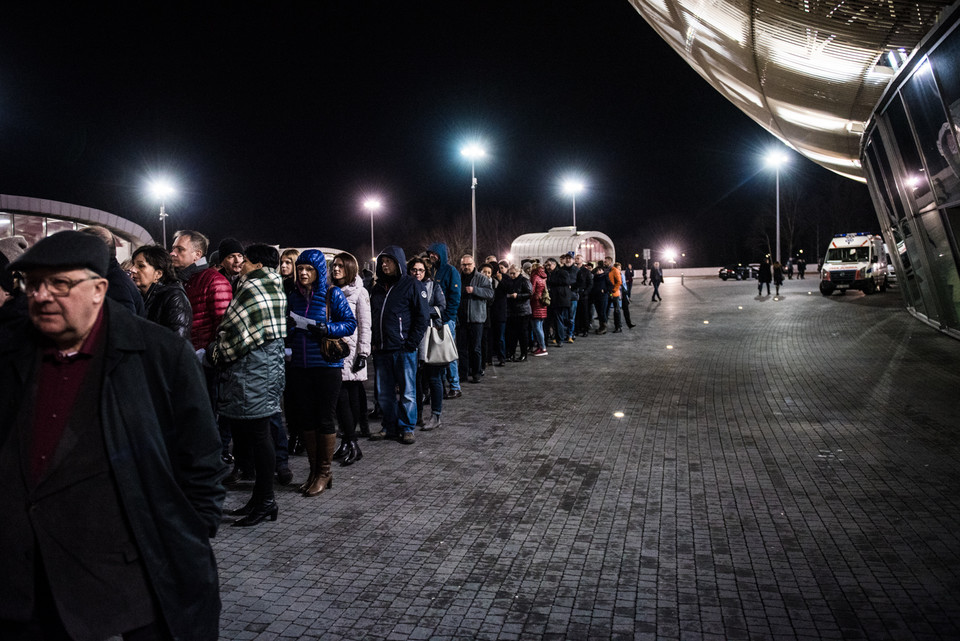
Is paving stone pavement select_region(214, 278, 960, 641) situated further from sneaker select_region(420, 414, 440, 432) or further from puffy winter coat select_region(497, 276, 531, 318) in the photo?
puffy winter coat select_region(497, 276, 531, 318)

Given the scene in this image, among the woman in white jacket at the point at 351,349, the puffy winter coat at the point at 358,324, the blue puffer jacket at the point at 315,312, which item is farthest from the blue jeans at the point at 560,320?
the blue puffer jacket at the point at 315,312

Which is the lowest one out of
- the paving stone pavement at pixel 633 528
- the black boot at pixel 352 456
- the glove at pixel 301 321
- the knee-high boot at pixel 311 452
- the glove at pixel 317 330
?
the paving stone pavement at pixel 633 528

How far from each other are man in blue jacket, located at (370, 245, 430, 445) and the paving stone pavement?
1.32 ft

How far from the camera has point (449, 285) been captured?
10.3 meters

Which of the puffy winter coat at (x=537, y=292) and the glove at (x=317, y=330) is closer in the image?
the glove at (x=317, y=330)

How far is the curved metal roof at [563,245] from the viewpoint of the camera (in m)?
54.7

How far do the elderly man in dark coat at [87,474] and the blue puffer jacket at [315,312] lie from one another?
331 cm

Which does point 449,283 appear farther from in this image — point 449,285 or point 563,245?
point 563,245

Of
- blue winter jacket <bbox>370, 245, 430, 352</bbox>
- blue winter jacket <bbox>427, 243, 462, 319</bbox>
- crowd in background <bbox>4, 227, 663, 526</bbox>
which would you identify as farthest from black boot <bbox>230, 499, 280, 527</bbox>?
blue winter jacket <bbox>427, 243, 462, 319</bbox>

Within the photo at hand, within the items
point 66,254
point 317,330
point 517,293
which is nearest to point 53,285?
point 66,254

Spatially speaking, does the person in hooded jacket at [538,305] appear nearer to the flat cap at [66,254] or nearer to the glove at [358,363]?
the glove at [358,363]

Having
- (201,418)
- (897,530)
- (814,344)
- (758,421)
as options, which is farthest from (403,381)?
(814,344)

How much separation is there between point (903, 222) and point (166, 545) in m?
16.2

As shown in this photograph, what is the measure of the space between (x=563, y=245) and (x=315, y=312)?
49608 millimetres
